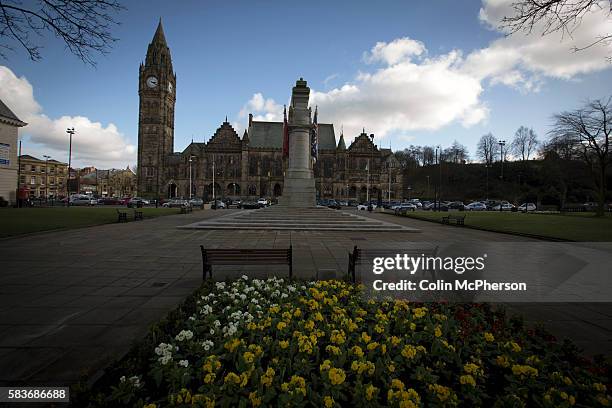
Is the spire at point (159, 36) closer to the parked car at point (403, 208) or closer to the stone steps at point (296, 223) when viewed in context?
the parked car at point (403, 208)

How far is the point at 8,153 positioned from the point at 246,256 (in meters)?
52.3

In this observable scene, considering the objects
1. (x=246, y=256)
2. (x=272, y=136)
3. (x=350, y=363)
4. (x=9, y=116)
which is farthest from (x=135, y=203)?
(x=350, y=363)

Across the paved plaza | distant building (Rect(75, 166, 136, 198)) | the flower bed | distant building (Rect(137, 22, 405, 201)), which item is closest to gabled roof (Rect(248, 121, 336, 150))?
distant building (Rect(137, 22, 405, 201))

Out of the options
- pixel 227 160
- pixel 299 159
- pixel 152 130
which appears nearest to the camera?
pixel 299 159

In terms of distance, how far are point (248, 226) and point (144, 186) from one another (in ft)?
252

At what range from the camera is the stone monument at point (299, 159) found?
27.8 meters

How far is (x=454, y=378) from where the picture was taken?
11.3 ft

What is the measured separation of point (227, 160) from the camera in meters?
84.8

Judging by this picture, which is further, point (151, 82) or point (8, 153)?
point (151, 82)

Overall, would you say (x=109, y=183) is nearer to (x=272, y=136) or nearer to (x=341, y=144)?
(x=272, y=136)

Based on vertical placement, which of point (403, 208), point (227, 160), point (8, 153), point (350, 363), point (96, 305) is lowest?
point (96, 305)

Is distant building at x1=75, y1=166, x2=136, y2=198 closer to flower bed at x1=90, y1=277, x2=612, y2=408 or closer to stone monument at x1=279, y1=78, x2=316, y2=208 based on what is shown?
stone monument at x1=279, y1=78, x2=316, y2=208

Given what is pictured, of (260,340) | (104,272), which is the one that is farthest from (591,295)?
(104,272)

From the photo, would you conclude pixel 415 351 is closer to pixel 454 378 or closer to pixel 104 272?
pixel 454 378
